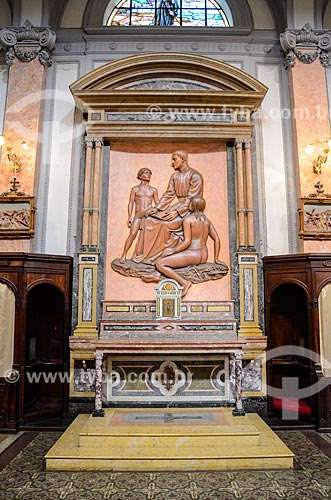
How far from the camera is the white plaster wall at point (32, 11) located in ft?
27.2

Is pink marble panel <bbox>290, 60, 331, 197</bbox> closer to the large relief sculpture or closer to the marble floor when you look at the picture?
the large relief sculpture

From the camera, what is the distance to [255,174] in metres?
8.04

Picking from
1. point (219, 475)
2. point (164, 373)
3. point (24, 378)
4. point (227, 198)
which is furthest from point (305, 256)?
point (24, 378)

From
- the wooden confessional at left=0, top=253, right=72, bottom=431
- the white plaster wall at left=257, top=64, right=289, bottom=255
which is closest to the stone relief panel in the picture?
the wooden confessional at left=0, top=253, right=72, bottom=431

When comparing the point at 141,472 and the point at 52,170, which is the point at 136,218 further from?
the point at 141,472

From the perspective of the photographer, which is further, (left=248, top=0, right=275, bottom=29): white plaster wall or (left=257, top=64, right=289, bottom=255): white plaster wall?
(left=248, top=0, right=275, bottom=29): white plaster wall

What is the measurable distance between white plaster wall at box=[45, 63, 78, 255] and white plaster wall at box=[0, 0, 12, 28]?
1574 mm

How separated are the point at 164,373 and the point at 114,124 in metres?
4.12

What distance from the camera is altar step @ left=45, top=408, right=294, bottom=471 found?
17.2 ft

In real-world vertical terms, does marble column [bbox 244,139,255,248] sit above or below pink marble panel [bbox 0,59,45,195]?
below

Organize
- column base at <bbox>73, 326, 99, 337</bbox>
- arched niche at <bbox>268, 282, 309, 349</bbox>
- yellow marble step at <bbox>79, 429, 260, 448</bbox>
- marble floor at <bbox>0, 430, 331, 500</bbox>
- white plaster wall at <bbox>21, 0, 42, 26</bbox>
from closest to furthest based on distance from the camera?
marble floor at <bbox>0, 430, 331, 500</bbox> < yellow marble step at <bbox>79, 429, 260, 448</bbox> < column base at <bbox>73, 326, 99, 337</bbox> < arched niche at <bbox>268, 282, 309, 349</bbox> < white plaster wall at <bbox>21, 0, 42, 26</bbox>

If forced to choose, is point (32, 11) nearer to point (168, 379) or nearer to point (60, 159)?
point (60, 159)

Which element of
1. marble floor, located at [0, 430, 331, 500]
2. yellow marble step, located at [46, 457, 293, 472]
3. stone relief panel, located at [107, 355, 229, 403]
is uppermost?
stone relief panel, located at [107, 355, 229, 403]

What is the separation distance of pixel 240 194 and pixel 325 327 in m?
2.47
